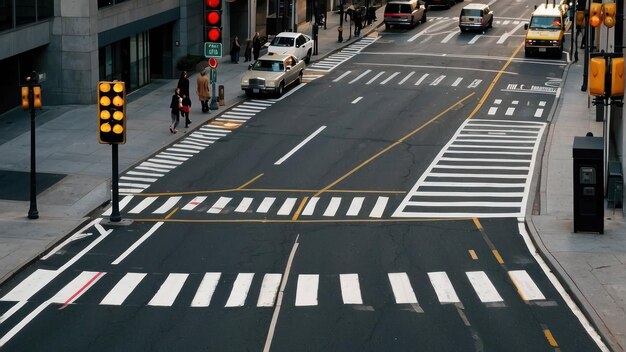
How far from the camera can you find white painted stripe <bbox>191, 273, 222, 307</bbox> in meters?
23.9

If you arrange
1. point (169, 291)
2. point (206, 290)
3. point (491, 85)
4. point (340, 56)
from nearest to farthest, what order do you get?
point (169, 291), point (206, 290), point (491, 85), point (340, 56)

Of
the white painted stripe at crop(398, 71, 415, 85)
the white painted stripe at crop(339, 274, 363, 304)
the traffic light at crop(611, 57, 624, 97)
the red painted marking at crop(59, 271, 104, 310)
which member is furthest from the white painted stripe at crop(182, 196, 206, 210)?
the white painted stripe at crop(398, 71, 415, 85)

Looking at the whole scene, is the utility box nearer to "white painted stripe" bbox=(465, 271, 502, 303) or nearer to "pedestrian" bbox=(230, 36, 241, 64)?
"white painted stripe" bbox=(465, 271, 502, 303)

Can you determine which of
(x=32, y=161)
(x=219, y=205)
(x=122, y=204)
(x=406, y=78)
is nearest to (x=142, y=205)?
(x=122, y=204)

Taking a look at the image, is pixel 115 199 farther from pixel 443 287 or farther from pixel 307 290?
pixel 443 287

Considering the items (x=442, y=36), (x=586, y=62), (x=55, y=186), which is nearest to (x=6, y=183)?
(x=55, y=186)

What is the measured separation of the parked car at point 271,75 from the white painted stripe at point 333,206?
1767 cm

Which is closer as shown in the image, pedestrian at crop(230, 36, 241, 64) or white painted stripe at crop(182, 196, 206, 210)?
white painted stripe at crop(182, 196, 206, 210)

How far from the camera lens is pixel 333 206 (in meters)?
33.2

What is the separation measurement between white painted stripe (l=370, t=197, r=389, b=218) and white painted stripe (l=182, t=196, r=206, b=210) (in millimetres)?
5291

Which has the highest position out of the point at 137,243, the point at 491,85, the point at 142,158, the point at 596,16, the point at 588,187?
the point at 596,16

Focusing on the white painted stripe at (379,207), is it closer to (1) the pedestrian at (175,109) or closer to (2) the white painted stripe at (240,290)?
(2) the white painted stripe at (240,290)

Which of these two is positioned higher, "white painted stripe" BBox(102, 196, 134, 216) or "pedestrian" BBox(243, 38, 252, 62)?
"pedestrian" BBox(243, 38, 252, 62)

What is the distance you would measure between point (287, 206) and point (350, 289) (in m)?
8.69
